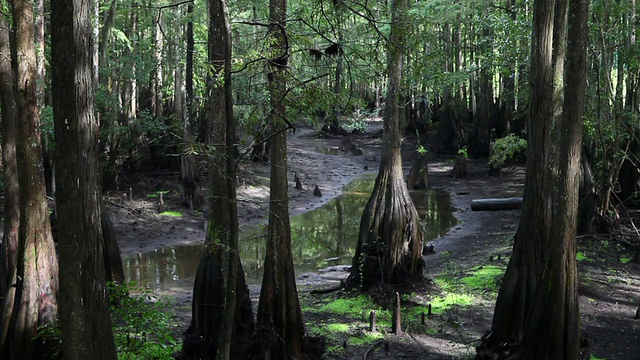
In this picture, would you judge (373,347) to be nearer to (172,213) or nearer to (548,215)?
(548,215)

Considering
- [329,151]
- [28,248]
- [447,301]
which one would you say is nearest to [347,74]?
[329,151]

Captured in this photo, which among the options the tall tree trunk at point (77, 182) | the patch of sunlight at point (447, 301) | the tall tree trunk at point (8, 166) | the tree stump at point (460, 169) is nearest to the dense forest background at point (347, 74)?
the tall tree trunk at point (77, 182)

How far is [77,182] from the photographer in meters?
5.04

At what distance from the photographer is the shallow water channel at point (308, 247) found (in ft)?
49.5

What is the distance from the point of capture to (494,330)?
8.66m

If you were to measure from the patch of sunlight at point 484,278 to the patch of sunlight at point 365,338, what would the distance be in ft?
10.2

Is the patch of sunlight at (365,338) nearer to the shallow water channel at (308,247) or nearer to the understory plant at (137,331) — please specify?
the shallow water channel at (308,247)

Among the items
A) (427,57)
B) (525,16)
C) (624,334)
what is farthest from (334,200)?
(427,57)

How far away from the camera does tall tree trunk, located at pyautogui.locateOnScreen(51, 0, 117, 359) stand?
4.93 m

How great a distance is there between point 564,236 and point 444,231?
11.8 m

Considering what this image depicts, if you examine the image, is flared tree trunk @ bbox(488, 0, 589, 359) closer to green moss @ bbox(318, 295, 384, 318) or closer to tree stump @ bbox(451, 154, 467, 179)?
green moss @ bbox(318, 295, 384, 318)

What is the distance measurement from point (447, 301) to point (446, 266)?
3062 mm

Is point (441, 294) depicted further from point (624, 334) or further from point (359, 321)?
point (624, 334)

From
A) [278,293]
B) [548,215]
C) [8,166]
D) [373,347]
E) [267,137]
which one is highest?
[267,137]
